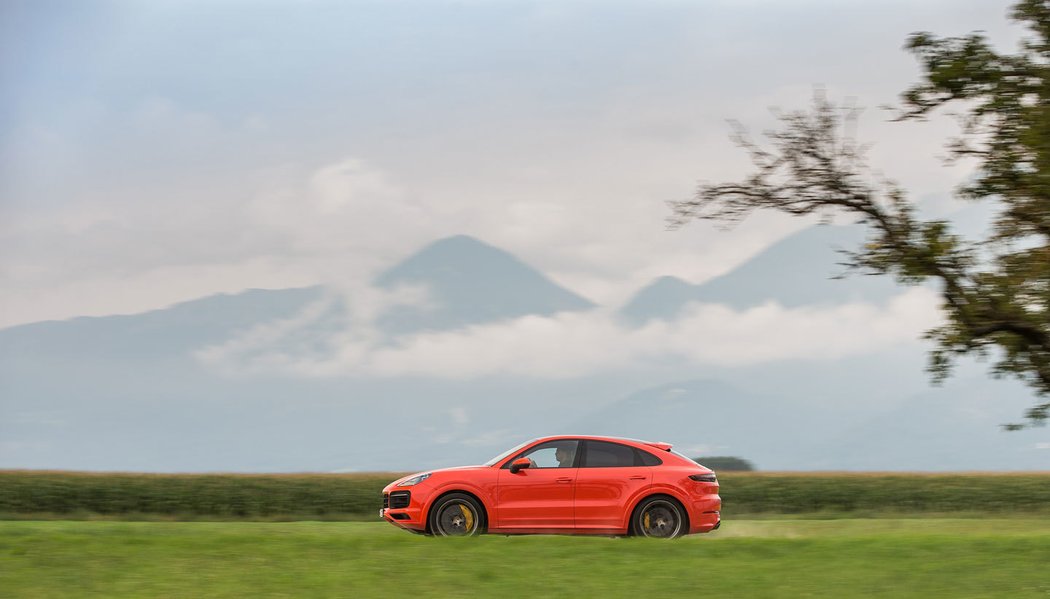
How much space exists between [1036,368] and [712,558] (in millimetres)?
6610

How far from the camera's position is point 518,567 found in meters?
13.6

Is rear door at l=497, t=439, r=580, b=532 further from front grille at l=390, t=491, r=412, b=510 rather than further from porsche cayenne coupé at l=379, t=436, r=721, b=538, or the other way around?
front grille at l=390, t=491, r=412, b=510

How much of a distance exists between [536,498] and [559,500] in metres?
0.34

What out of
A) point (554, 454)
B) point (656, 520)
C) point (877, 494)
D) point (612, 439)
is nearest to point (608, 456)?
point (612, 439)

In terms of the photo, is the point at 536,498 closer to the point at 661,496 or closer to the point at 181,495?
the point at 661,496

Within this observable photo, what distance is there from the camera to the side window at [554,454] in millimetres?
16938

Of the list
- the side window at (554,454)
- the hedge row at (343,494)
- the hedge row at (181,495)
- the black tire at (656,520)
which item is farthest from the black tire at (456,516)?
the hedge row at (181,495)

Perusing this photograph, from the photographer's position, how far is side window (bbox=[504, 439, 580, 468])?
16.9m

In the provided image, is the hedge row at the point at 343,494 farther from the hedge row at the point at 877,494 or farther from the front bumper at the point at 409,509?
the front bumper at the point at 409,509

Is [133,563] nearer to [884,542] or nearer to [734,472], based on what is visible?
[884,542]

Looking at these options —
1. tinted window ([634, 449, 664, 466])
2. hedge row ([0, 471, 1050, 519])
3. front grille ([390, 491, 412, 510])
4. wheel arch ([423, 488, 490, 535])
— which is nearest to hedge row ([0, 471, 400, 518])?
hedge row ([0, 471, 1050, 519])

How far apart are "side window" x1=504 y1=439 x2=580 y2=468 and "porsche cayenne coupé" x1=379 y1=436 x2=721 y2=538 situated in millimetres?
72

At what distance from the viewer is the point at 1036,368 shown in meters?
17.5

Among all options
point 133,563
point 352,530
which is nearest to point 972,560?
point 133,563
